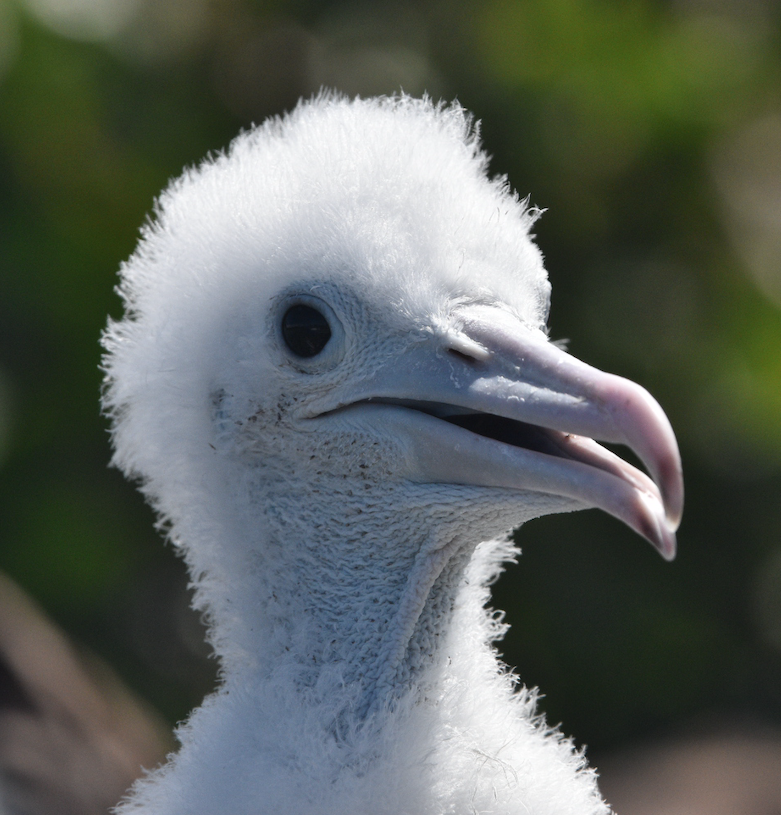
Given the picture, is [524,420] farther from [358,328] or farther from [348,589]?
[348,589]

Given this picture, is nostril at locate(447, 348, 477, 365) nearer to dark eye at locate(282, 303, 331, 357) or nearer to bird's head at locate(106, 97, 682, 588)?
bird's head at locate(106, 97, 682, 588)

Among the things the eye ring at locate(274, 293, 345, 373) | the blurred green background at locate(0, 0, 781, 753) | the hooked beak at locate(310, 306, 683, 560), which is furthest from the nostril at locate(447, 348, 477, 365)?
the blurred green background at locate(0, 0, 781, 753)

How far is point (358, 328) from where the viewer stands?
2.22m

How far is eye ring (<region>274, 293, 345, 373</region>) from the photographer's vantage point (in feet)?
7.33

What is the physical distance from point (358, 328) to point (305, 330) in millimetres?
118

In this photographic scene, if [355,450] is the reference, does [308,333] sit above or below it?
above

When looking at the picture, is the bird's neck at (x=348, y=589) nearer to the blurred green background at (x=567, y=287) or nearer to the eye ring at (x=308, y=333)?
the eye ring at (x=308, y=333)

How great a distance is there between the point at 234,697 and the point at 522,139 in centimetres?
483

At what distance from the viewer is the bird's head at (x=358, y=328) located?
2.06m

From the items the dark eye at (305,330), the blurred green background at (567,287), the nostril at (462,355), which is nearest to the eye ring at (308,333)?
the dark eye at (305,330)

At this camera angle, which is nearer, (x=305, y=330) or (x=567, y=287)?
(x=305, y=330)

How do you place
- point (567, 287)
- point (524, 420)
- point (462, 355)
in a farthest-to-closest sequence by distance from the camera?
1. point (567, 287)
2. point (462, 355)
3. point (524, 420)

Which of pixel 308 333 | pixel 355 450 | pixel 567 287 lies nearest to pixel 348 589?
pixel 355 450

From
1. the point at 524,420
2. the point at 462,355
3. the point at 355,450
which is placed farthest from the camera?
the point at 355,450
